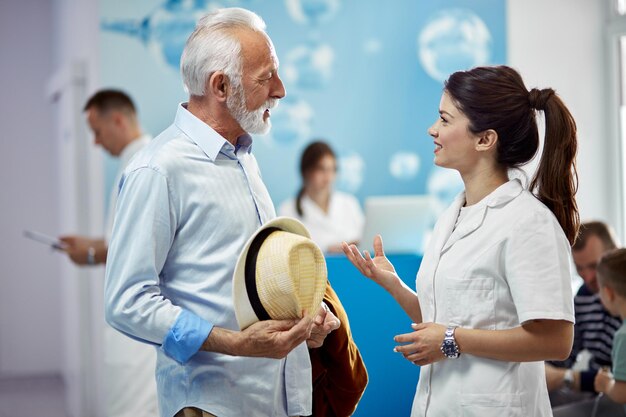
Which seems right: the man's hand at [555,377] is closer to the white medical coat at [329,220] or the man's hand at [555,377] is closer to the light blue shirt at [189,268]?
the light blue shirt at [189,268]

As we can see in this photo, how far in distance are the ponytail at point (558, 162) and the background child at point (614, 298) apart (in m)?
1.39

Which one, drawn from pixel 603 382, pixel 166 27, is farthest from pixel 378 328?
pixel 166 27

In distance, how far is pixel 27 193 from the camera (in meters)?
7.45

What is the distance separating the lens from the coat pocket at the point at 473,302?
181 cm

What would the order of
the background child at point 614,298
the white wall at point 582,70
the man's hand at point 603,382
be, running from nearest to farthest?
the background child at point 614,298 → the man's hand at point 603,382 → the white wall at point 582,70

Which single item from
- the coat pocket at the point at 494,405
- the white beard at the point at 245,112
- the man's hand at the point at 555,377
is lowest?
the man's hand at the point at 555,377

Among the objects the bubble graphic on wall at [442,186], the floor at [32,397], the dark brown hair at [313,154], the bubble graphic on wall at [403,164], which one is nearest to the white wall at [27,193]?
the floor at [32,397]

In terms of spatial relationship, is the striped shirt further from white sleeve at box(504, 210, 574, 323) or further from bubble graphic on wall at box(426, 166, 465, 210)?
bubble graphic on wall at box(426, 166, 465, 210)

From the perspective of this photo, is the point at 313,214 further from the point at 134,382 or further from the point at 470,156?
the point at 470,156

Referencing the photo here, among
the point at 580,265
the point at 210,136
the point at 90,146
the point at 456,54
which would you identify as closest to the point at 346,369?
the point at 210,136

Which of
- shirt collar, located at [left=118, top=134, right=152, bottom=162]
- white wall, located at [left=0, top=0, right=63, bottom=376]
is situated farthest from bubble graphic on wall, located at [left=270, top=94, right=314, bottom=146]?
shirt collar, located at [left=118, top=134, right=152, bottom=162]

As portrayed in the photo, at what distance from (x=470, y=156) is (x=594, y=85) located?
4.49 meters

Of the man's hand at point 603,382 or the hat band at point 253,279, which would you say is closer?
the hat band at point 253,279

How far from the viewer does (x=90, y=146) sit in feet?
17.1
